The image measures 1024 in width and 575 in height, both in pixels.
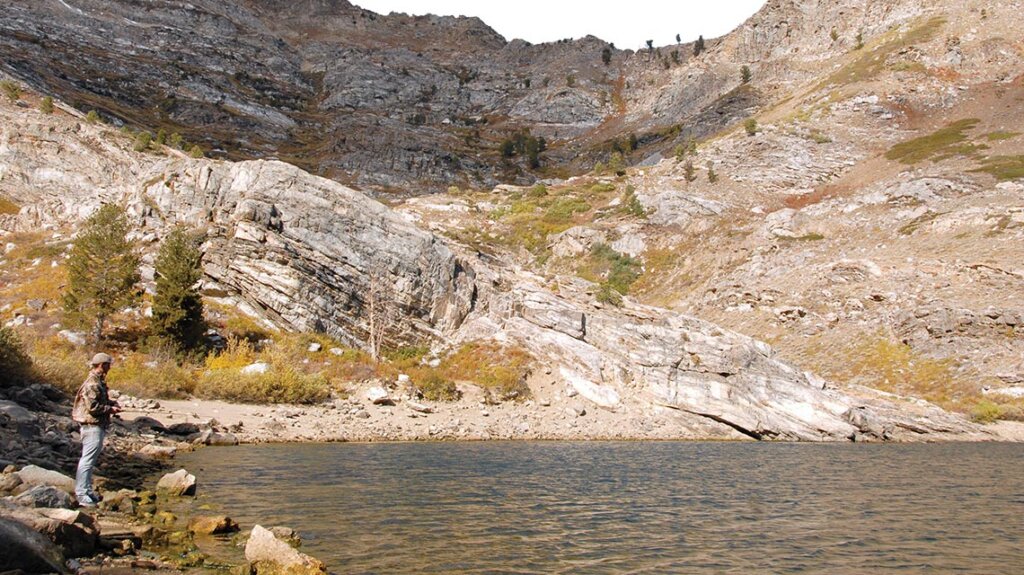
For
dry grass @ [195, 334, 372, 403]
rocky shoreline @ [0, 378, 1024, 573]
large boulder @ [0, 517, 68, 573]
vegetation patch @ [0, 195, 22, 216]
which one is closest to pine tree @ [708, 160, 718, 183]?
rocky shoreline @ [0, 378, 1024, 573]

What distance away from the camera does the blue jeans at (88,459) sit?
1020cm

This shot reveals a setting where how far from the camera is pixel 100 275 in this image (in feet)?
107

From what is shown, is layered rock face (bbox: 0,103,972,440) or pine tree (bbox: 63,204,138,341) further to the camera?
layered rock face (bbox: 0,103,972,440)

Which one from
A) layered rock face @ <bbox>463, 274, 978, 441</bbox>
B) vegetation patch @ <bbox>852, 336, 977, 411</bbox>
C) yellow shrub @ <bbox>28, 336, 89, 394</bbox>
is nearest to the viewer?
yellow shrub @ <bbox>28, 336, 89, 394</bbox>

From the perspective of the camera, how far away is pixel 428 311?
43156 mm

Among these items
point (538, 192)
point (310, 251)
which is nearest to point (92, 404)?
point (310, 251)

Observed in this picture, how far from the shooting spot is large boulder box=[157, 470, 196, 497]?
1289cm

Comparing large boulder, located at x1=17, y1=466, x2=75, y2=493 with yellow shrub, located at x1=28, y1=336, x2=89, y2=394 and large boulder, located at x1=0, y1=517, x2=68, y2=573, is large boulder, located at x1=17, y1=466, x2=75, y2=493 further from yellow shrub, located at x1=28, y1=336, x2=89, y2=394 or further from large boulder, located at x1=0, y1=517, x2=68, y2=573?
yellow shrub, located at x1=28, y1=336, x2=89, y2=394

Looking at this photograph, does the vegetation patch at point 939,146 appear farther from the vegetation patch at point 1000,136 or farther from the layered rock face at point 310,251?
the layered rock face at point 310,251

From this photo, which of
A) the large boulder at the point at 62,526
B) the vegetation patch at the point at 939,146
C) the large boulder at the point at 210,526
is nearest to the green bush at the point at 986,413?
the vegetation patch at the point at 939,146

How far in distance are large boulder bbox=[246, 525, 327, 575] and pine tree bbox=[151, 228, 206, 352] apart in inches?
1080

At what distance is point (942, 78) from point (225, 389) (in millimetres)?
103056

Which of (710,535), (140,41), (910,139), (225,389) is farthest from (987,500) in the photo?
(140,41)

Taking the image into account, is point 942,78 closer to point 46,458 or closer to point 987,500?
point 987,500
